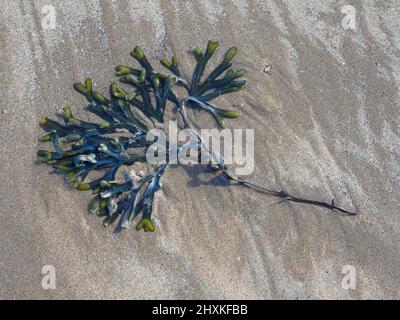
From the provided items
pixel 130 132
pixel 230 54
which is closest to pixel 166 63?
pixel 230 54

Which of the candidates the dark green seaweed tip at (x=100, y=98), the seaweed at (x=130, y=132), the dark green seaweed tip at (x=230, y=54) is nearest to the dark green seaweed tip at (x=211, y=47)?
the seaweed at (x=130, y=132)

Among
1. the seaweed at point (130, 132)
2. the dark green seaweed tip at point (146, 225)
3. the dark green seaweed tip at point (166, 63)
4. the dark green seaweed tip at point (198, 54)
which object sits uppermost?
the dark green seaweed tip at point (198, 54)

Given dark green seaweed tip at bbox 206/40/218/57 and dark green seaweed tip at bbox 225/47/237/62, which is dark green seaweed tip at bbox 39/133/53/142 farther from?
dark green seaweed tip at bbox 225/47/237/62

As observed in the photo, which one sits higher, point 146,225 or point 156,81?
point 156,81

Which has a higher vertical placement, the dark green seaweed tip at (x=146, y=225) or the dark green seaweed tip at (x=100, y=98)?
the dark green seaweed tip at (x=100, y=98)

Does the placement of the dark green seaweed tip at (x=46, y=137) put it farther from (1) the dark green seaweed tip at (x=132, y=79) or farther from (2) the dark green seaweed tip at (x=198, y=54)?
(2) the dark green seaweed tip at (x=198, y=54)

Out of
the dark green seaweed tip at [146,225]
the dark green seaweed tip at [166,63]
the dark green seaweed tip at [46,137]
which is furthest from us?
the dark green seaweed tip at [166,63]

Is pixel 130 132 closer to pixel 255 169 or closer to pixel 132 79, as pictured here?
pixel 132 79
